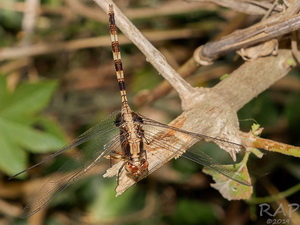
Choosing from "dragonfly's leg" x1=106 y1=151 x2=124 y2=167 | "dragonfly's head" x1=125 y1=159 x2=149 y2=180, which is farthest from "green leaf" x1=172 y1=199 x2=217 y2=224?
"dragonfly's head" x1=125 y1=159 x2=149 y2=180

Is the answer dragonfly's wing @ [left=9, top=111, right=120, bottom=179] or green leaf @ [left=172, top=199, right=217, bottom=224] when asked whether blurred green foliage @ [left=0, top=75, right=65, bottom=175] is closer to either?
dragonfly's wing @ [left=9, top=111, right=120, bottom=179]

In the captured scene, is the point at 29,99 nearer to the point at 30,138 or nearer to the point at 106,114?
the point at 30,138

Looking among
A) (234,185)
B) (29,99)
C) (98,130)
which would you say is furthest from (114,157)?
(29,99)

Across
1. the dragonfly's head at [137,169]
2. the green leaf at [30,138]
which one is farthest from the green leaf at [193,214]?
the dragonfly's head at [137,169]

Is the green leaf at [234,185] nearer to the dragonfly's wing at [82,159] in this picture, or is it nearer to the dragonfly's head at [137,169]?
the dragonfly's head at [137,169]

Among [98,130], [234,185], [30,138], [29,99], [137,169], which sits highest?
[29,99]

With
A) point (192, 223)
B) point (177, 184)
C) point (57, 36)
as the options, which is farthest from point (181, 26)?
point (192, 223)
